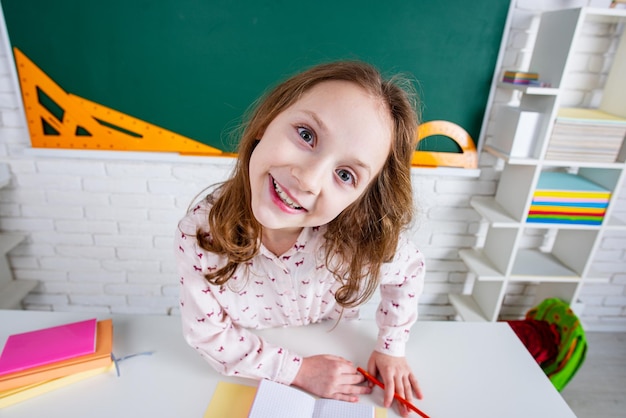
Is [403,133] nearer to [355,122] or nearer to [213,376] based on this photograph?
[355,122]

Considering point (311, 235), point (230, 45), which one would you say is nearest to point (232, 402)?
point (311, 235)

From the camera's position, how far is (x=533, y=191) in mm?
1497

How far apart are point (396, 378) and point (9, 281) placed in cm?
188

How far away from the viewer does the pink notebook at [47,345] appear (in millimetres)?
784

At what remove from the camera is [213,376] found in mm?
821

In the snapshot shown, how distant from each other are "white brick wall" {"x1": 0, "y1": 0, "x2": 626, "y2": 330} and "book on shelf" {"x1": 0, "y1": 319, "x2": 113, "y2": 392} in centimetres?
92

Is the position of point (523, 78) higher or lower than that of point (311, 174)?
higher

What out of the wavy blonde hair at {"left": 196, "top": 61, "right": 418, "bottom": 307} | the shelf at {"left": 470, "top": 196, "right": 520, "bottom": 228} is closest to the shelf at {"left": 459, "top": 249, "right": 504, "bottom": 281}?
the shelf at {"left": 470, "top": 196, "right": 520, "bottom": 228}

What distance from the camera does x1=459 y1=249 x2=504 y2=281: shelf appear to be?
163 cm

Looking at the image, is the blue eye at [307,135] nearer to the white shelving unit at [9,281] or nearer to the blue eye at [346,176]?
the blue eye at [346,176]

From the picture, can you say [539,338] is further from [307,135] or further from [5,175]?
[5,175]

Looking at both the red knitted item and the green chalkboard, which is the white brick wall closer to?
the green chalkboard

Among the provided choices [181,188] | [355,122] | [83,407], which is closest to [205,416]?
[83,407]

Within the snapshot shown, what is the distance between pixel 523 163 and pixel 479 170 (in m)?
0.23
